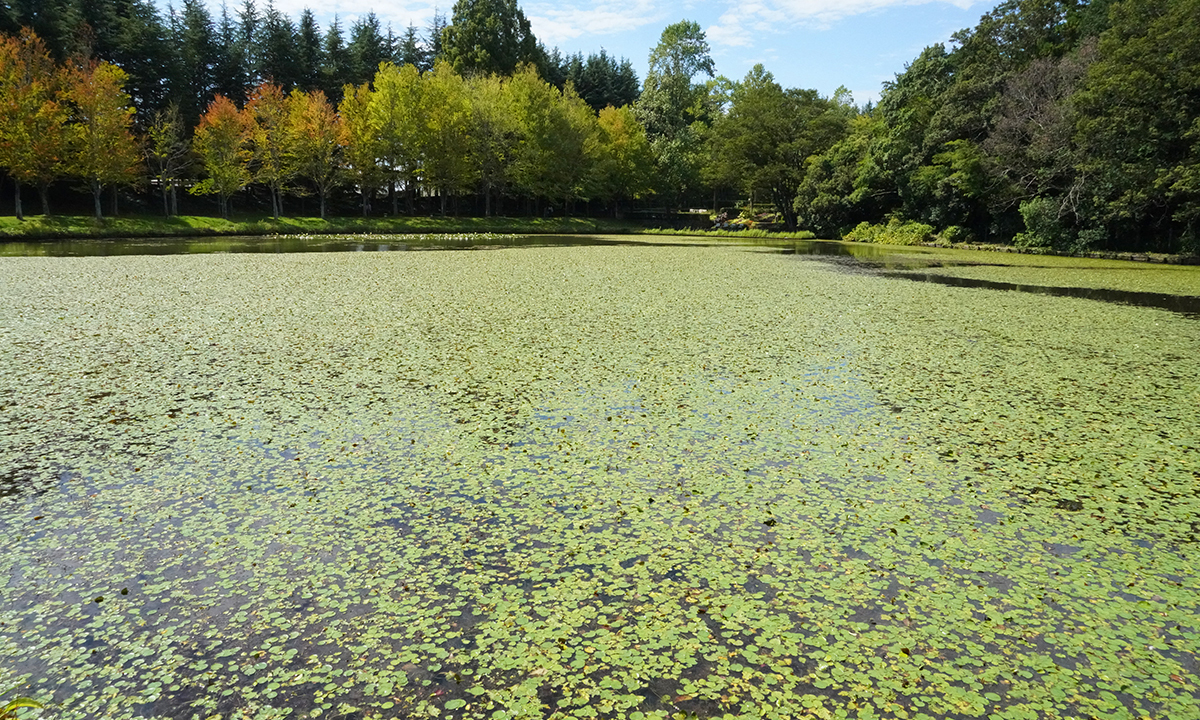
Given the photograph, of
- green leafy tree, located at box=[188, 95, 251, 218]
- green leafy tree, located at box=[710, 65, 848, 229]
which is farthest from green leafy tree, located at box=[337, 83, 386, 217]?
green leafy tree, located at box=[710, 65, 848, 229]

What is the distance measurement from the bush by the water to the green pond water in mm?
26080

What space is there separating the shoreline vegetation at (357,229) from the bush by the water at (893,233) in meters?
0.12

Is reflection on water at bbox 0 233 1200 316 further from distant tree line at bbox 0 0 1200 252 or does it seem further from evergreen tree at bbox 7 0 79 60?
evergreen tree at bbox 7 0 79 60

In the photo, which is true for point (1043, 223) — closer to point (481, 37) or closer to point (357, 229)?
point (357, 229)

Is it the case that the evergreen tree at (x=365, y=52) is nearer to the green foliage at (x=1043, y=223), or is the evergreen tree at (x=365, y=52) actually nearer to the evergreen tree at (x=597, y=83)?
the evergreen tree at (x=597, y=83)

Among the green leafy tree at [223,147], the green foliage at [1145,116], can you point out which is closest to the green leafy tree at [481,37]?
the green leafy tree at [223,147]

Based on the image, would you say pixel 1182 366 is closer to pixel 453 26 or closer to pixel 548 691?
pixel 548 691

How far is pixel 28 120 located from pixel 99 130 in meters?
2.46

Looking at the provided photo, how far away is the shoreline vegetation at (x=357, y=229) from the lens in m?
27.3

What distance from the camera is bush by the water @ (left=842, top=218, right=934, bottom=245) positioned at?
3372cm

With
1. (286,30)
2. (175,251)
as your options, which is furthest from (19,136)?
(286,30)

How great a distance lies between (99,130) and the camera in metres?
31.1

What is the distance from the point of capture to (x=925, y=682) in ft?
8.86

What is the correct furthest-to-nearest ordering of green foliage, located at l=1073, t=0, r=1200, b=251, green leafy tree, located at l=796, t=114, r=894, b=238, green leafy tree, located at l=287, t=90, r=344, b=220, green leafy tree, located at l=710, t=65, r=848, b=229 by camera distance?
green leafy tree, located at l=710, t=65, r=848, b=229 < green leafy tree, located at l=287, t=90, r=344, b=220 < green leafy tree, located at l=796, t=114, r=894, b=238 < green foliage, located at l=1073, t=0, r=1200, b=251
